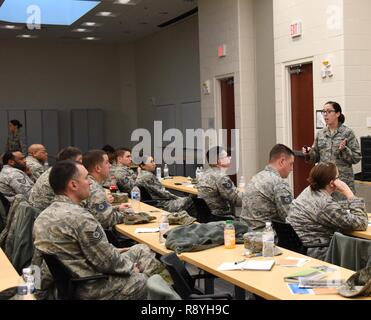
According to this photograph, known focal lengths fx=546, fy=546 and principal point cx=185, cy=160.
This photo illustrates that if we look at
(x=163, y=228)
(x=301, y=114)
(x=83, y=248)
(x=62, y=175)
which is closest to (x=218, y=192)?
(x=163, y=228)

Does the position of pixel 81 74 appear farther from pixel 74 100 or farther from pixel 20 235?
pixel 20 235

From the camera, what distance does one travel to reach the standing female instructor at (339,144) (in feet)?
20.4

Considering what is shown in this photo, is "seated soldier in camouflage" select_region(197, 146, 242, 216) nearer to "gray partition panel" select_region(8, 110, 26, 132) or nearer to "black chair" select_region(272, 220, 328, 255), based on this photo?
"black chair" select_region(272, 220, 328, 255)

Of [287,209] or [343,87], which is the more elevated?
[343,87]

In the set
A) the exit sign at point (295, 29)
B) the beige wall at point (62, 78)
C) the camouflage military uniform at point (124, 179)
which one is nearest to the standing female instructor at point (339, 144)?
the exit sign at point (295, 29)

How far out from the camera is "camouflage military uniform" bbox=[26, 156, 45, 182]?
312 inches

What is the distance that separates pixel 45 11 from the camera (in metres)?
13.1

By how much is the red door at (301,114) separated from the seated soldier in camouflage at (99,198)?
13.3ft

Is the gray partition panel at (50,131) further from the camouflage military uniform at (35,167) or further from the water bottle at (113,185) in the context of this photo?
the water bottle at (113,185)
